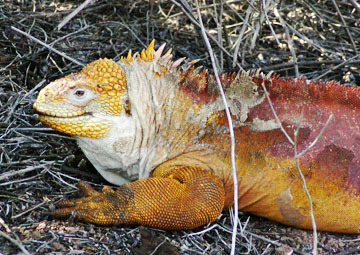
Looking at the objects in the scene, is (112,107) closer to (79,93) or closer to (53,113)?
(79,93)

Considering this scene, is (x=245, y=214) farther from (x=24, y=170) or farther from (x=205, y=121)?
(x=24, y=170)

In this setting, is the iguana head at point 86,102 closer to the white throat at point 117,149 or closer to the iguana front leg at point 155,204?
the white throat at point 117,149

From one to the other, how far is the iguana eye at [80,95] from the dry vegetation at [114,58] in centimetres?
70

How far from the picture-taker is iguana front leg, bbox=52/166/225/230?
4207mm

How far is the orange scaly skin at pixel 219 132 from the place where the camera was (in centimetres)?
447

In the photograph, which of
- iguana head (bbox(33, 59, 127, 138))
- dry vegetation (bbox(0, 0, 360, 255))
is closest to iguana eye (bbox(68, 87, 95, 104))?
iguana head (bbox(33, 59, 127, 138))

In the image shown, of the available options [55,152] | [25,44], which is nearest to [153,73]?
[55,152]

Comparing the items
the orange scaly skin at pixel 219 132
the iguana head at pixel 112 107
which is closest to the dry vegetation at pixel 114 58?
the orange scaly skin at pixel 219 132

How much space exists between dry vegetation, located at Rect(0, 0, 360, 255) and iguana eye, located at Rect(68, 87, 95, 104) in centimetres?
70

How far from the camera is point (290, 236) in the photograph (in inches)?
182

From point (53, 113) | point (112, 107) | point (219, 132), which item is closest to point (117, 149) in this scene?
point (112, 107)

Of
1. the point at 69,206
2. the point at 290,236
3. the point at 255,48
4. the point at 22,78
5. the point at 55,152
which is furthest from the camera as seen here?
the point at 255,48

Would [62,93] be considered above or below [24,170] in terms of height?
above

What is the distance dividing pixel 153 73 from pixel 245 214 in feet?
4.85
